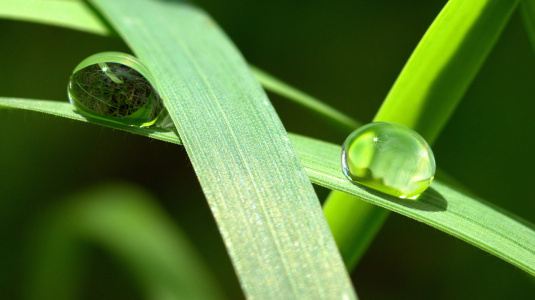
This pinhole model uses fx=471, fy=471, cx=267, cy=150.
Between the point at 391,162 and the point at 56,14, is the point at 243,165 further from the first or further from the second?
the point at 56,14

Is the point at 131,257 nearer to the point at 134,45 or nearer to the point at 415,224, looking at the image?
the point at 134,45

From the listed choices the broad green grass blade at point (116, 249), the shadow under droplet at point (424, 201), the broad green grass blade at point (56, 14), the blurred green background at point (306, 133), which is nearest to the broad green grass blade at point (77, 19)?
the broad green grass blade at point (56, 14)

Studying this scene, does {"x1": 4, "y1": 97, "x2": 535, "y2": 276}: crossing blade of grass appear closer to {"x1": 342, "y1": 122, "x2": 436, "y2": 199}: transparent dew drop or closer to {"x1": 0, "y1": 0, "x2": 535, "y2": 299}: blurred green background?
{"x1": 342, "y1": 122, "x2": 436, "y2": 199}: transparent dew drop

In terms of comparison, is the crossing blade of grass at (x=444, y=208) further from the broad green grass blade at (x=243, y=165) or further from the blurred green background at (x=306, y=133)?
the blurred green background at (x=306, y=133)

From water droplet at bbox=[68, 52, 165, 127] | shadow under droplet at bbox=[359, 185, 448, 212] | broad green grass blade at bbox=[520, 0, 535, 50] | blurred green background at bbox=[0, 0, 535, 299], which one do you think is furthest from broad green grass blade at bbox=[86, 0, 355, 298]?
blurred green background at bbox=[0, 0, 535, 299]

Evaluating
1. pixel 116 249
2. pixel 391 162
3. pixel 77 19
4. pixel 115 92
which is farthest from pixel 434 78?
pixel 116 249

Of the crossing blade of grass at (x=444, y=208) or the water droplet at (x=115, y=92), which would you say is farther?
the water droplet at (x=115, y=92)
